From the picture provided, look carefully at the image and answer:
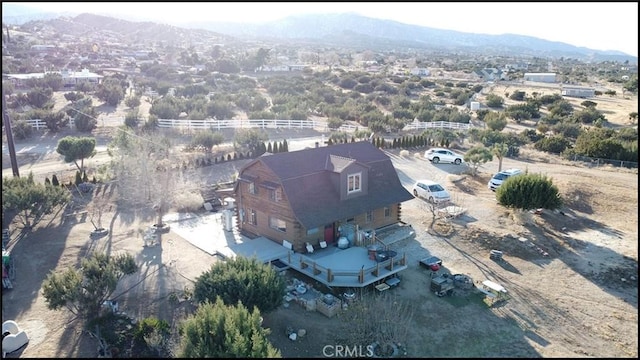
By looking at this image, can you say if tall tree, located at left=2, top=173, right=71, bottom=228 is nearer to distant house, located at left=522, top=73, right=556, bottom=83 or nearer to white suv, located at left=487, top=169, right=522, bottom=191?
white suv, located at left=487, top=169, right=522, bottom=191

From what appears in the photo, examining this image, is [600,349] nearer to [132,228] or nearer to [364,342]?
[364,342]

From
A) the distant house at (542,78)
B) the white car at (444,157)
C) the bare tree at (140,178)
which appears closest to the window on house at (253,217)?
the bare tree at (140,178)

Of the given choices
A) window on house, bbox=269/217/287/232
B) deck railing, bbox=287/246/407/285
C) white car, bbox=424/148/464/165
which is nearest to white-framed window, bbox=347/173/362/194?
window on house, bbox=269/217/287/232

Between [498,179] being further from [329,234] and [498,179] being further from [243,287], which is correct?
[243,287]

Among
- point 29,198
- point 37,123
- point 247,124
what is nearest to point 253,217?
point 29,198

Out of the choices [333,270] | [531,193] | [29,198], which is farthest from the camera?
[531,193]

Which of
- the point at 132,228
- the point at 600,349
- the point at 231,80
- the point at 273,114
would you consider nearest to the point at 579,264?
the point at 600,349
